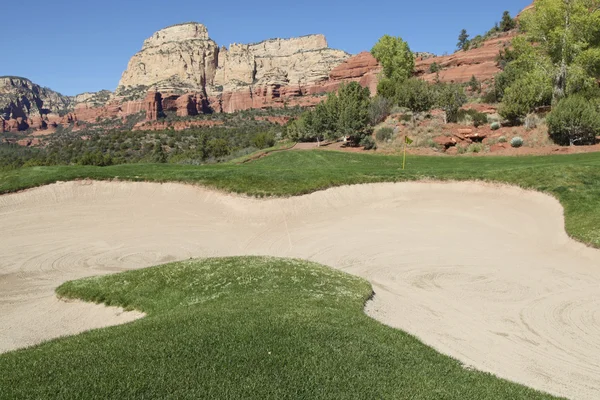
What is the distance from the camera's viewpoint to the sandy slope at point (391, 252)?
10000 millimetres

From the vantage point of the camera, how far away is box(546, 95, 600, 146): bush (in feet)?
122

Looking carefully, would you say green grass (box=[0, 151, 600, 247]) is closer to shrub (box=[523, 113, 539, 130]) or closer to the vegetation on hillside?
shrub (box=[523, 113, 539, 130])

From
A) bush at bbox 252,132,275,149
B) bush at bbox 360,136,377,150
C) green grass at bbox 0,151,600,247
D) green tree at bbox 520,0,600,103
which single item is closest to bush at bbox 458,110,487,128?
green tree at bbox 520,0,600,103

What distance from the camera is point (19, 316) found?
1195 centimetres

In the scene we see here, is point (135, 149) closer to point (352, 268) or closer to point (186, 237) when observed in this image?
point (186, 237)

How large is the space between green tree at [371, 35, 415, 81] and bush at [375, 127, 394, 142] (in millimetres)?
37680

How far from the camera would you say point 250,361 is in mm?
6289

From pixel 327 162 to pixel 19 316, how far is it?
29602 millimetres

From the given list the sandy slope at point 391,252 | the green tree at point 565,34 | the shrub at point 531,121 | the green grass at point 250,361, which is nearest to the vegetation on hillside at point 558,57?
the green tree at point 565,34

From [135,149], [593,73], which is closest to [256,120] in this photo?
[135,149]

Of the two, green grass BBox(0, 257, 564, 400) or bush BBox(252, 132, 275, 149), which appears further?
bush BBox(252, 132, 275, 149)

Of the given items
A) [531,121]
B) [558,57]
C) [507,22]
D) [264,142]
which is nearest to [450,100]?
[531,121]

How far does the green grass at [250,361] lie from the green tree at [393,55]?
80719 millimetres

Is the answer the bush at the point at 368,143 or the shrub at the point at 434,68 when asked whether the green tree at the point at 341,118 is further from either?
the shrub at the point at 434,68
